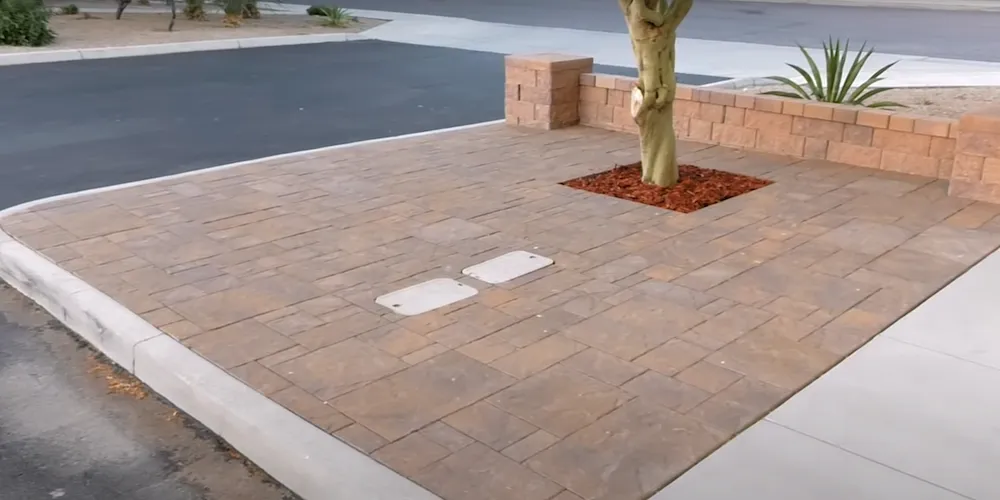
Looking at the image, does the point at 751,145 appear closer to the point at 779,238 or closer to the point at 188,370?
the point at 779,238

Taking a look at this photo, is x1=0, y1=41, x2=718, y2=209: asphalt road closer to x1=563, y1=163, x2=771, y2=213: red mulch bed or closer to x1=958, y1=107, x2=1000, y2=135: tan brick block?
x1=563, y1=163, x2=771, y2=213: red mulch bed

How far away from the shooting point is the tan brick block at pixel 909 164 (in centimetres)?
714

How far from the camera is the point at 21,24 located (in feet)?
48.3

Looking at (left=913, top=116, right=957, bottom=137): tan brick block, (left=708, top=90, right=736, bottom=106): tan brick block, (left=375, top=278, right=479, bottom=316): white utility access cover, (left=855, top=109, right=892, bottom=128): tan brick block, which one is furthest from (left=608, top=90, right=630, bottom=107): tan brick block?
(left=375, top=278, right=479, bottom=316): white utility access cover

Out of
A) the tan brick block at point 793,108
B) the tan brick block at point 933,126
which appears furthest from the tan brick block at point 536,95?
the tan brick block at point 933,126

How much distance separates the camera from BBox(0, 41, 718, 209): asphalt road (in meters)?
7.90

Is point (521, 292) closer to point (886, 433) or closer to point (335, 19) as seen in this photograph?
point (886, 433)

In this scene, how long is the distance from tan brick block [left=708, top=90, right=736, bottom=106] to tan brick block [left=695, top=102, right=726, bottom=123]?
37mm

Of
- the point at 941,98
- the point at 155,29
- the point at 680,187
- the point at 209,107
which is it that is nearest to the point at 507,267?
the point at 680,187

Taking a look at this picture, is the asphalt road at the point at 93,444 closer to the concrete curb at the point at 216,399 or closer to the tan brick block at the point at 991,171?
the concrete curb at the point at 216,399

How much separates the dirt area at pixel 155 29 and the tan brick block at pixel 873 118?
12.3m

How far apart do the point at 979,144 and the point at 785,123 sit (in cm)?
174

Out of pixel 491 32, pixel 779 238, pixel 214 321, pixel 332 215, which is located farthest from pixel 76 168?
pixel 491 32

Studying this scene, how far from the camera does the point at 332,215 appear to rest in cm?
617
